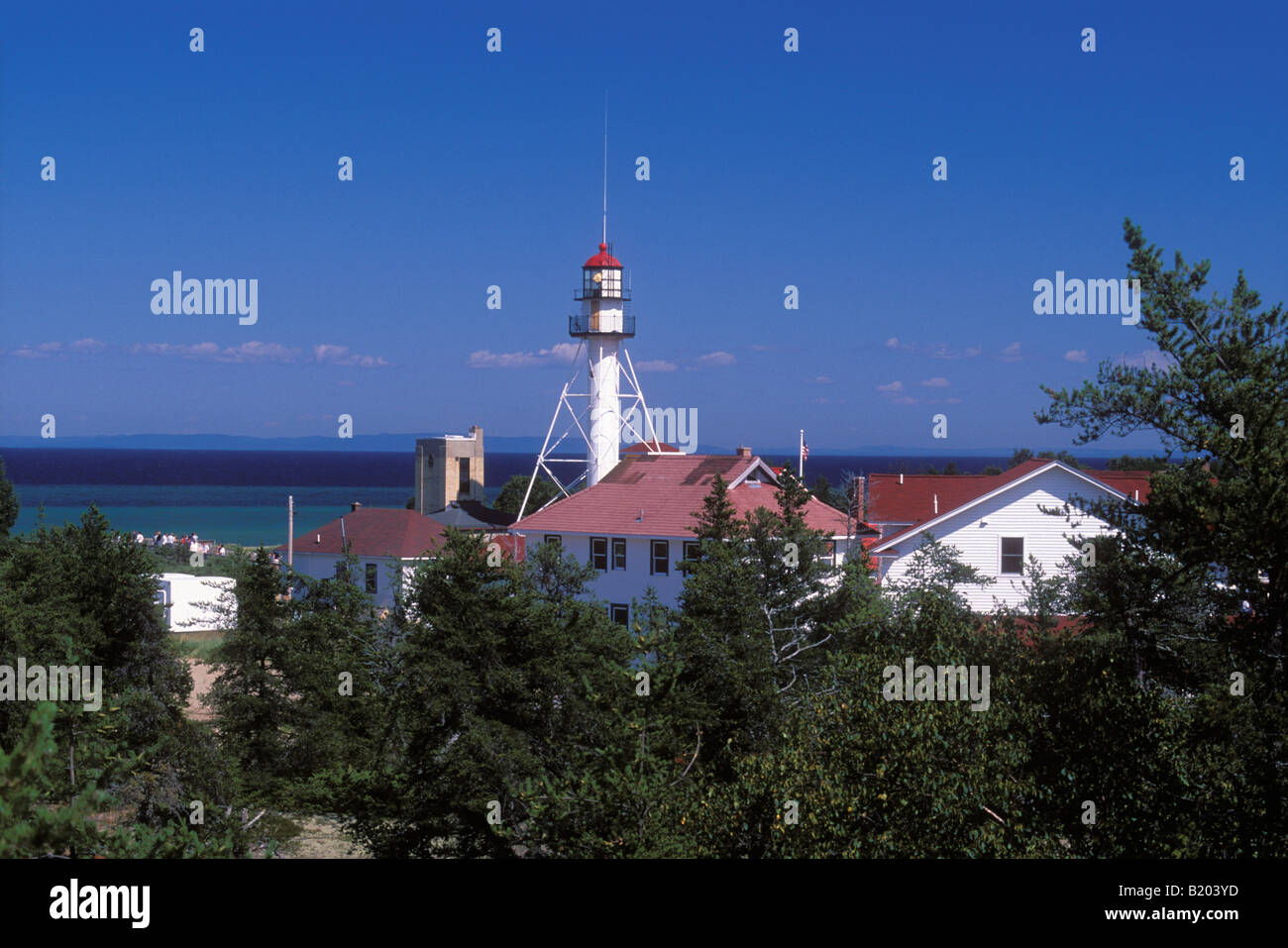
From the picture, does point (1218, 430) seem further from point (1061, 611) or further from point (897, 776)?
point (1061, 611)

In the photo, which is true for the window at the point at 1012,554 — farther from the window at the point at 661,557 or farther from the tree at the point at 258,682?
the tree at the point at 258,682

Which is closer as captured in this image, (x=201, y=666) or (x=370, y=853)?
(x=370, y=853)

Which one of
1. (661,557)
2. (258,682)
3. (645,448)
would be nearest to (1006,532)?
(661,557)

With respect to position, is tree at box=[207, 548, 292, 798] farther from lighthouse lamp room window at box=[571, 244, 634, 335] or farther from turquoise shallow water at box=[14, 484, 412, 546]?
turquoise shallow water at box=[14, 484, 412, 546]

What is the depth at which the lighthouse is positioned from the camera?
6144 centimetres

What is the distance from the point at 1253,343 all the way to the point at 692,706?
12.8 m

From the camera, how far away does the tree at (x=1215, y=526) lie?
14945 mm

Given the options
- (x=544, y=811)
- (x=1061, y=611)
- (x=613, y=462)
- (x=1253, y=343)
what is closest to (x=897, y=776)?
(x=544, y=811)

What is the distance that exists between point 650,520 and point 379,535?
18.8 metres

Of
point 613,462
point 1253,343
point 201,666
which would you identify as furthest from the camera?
point 613,462

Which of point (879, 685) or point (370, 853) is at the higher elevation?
point (879, 685)

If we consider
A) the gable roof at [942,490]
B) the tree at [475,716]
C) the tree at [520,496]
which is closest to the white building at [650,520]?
the gable roof at [942,490]

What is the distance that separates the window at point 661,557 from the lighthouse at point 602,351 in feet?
44.4
